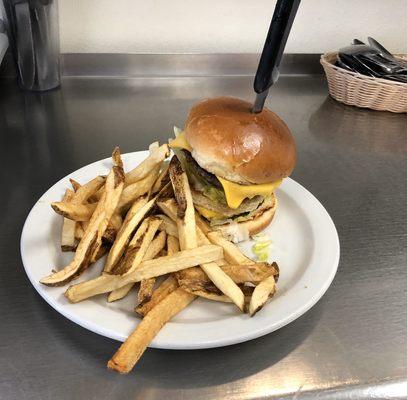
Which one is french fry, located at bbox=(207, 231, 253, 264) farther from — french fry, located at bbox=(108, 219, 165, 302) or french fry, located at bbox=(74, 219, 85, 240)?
french fry, located at bbox=(74, 219, 85, 240)

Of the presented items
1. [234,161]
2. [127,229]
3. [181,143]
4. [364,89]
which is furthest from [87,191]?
[364,89]

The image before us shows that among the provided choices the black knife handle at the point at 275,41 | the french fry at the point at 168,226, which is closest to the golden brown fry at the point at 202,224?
the french fry at the point at 168,226

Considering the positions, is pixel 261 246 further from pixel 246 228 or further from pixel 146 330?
pixel 146 330

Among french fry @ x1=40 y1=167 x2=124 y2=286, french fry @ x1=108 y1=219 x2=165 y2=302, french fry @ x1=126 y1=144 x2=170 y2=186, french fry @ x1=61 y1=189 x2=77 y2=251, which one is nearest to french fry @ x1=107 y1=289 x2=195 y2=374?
french fry @ x1=108 y1=219 x2=165 y2=302

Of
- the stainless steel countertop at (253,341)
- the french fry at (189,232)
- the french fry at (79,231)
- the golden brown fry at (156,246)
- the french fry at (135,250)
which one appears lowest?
the stainless steel countertop at (253,341)

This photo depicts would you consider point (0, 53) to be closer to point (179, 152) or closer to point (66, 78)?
point (66, 78)

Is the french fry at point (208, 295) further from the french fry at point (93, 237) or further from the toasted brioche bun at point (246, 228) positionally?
the toasted brioche bun at point (246, 228)
